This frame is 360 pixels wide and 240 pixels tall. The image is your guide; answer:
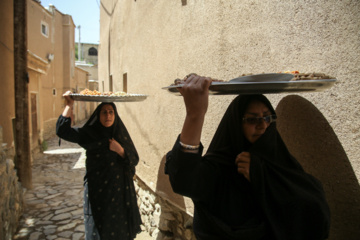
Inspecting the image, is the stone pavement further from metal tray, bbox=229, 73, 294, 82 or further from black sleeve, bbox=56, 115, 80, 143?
metal tray, bbox=229, 73, 294, 82

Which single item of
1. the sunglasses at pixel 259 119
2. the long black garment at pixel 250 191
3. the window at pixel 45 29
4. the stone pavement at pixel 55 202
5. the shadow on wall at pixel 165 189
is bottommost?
the stone pavement at pixel 55 202

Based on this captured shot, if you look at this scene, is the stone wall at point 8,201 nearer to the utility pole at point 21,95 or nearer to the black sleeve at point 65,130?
the utility pole at point 21,95

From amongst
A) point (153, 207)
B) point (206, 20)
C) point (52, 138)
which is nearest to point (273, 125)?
point (206, 20)

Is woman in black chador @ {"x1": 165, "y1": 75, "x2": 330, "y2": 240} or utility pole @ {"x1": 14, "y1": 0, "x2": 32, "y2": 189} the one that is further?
utility pole @ {"x1": 14, "y1": 0, "x2": 32, "y2": 189}

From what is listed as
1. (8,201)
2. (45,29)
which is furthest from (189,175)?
(45,29)

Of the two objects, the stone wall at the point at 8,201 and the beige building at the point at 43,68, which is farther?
the beige building at the point at 43,68

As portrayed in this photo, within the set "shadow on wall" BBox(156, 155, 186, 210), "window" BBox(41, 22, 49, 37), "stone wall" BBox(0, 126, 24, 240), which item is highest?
→ "window" BBox(41, 22, 49, 37)

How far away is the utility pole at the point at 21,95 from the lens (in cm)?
573

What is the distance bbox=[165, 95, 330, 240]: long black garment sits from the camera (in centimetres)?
123

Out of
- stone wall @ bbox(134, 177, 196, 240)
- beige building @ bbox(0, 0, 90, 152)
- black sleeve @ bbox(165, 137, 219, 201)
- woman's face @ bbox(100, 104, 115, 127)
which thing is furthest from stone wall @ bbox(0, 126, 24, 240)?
black sleeve @ bbox(165, 137, 219, 201)

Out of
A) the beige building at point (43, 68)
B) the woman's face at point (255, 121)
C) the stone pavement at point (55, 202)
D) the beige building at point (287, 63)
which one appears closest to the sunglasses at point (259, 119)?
the woman's face at point (255, 121)

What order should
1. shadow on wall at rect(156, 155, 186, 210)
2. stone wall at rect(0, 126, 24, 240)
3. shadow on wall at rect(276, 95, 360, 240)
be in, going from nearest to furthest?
shadow on wall at rect(276, 95, 360, 240) → shadow on wall at rect(156, 155, 186, 210) → stone wall at rect(0, 126, 24, 240)

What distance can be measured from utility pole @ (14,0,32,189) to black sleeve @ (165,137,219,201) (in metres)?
5.78

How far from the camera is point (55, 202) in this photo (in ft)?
18.0
